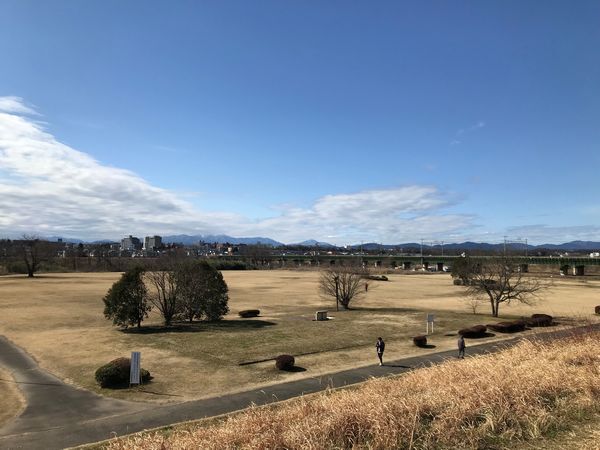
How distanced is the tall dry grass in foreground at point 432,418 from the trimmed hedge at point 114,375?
1376 cm

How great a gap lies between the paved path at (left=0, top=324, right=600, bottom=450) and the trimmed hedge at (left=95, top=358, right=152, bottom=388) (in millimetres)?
981

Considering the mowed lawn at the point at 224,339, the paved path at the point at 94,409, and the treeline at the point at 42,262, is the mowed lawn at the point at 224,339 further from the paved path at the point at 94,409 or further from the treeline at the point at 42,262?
the treeline at the point at 42,262

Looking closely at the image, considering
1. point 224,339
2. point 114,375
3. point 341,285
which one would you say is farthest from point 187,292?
point 114,375

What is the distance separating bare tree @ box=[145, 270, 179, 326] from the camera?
4491 cm

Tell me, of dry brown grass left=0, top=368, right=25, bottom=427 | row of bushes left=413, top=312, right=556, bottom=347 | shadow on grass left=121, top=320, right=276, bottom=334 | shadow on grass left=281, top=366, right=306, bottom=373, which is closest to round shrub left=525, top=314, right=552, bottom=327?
row of bushes left=413, top=312, right=556, bottom=347

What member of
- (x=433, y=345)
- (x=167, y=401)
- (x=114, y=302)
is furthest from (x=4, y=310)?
(x=433, y=345)

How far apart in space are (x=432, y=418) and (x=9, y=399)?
20872 millimetres

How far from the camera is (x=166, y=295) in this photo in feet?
153

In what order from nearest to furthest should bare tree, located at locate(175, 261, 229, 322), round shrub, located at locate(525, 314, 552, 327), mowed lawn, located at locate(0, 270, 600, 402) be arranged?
mowed lawn, located at locate(0, 270, 600, 402) < round shrub, located at locate(525, 314, 552, 327) < bare tree, located at locate(175, 261, 229, 322)

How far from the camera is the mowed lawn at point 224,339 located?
25.2 meters

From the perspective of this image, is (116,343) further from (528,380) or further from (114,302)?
(528,380)

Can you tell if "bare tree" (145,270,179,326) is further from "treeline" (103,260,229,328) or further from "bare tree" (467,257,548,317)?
"bare tree" (467,257,548,317)

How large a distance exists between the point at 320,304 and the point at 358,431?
5288cm

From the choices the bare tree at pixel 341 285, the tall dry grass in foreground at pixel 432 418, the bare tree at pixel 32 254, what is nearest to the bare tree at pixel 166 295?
the bare tree at pixel 341 285
